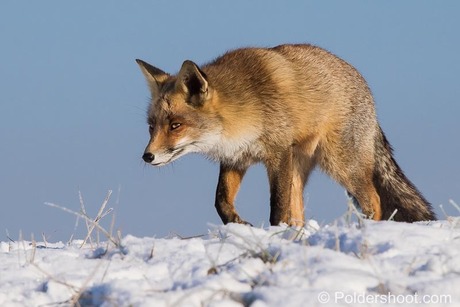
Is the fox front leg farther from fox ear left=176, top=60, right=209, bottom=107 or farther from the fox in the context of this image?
fox ear left=176, top=60, right=209, bottom=107

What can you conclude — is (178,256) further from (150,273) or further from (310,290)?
(310,290)

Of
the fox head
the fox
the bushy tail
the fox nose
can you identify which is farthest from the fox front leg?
the bushy tail

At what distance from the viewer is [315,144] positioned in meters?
8.95

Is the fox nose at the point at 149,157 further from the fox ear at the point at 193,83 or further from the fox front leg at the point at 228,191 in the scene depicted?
the fox front leg at the point at 228,191

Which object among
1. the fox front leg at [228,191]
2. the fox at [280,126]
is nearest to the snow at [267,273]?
the fox at [280,126]

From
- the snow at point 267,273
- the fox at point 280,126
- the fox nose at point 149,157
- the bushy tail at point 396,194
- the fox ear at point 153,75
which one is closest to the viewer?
the snow at point 267,273

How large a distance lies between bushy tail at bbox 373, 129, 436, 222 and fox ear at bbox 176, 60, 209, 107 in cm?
277

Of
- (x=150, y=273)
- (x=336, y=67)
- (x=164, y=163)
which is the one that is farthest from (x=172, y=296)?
(x=336, y=67)

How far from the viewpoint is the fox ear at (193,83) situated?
8.04 metres

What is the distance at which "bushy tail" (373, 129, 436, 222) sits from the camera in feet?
32.0

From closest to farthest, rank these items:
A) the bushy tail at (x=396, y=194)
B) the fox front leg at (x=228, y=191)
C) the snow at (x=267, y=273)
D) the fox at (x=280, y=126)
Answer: the snow at (x=267, y=273) → the fox at (x=280, y=126) → the fox front leg at (x=228, y=191) → the bushy tail at (x=396, y=194)

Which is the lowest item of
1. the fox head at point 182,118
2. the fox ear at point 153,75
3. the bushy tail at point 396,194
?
the bushy tail at point 396,194

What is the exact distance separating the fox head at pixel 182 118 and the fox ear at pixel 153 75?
189 millimetres

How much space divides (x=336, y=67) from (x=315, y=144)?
1209 mm
